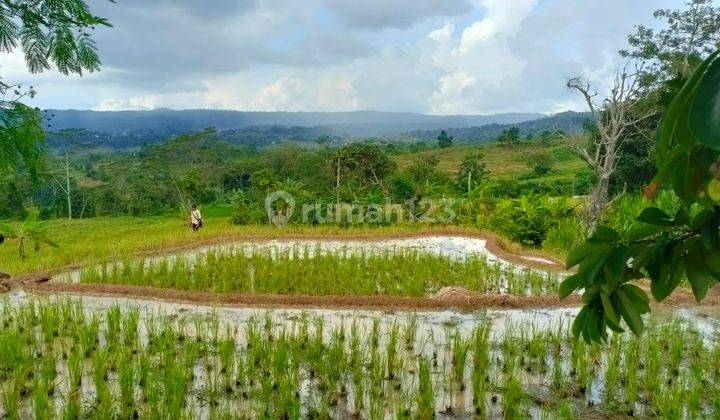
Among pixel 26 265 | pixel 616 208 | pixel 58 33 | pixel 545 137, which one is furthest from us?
pixel 545 137

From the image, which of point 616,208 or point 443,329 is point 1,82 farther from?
point 616,208

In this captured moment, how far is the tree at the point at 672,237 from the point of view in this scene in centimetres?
53

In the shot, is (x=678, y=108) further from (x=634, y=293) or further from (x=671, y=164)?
(x=634, y=293)

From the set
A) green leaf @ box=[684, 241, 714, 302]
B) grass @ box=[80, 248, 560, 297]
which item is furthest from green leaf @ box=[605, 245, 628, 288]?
grass @ box=[80, 248, 560, 297]

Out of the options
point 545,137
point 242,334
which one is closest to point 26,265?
point 242,334

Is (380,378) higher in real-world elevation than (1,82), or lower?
Result: lower

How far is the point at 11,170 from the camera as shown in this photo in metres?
2.08

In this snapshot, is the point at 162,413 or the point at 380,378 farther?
the point at 380,378

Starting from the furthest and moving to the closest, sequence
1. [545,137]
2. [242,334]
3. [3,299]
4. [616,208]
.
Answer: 1. [545,137]
2. [616,208]
3. [3,299]
4. [242,334]

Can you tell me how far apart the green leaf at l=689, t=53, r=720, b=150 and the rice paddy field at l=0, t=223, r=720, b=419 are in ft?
9.44

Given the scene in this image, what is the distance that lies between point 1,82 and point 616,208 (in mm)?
10711

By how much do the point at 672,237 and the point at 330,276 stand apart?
6168 mm

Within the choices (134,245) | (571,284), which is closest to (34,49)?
(571,284)

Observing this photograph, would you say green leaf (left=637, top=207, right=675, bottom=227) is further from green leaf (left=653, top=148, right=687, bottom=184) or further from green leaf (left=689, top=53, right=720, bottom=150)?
green leaf (left=689, top=53, right=720, bottom=150)
